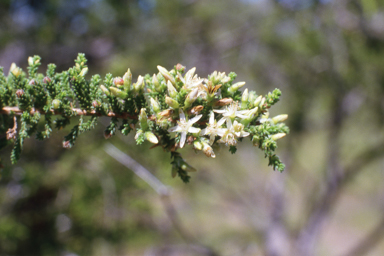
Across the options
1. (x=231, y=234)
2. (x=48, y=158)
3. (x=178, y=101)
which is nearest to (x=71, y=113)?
(x=178, y=101)

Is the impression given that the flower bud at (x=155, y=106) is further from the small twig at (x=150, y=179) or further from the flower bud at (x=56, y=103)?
the small twig at (x=150, y=179)

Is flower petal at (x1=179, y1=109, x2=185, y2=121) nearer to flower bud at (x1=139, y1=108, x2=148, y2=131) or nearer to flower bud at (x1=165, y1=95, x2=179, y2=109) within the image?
flower bud at (x1=165, y1=95, x2=179, y2=109)

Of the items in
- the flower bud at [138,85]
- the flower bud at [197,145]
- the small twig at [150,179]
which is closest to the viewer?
the flower bud at [197,145]

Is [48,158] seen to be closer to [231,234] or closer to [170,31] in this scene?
[170,31]

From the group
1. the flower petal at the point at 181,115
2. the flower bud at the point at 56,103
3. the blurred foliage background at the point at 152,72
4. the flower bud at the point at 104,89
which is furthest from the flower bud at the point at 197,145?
the blurred foliage background at the point at 152,72

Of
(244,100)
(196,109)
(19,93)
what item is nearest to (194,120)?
(196,109)
